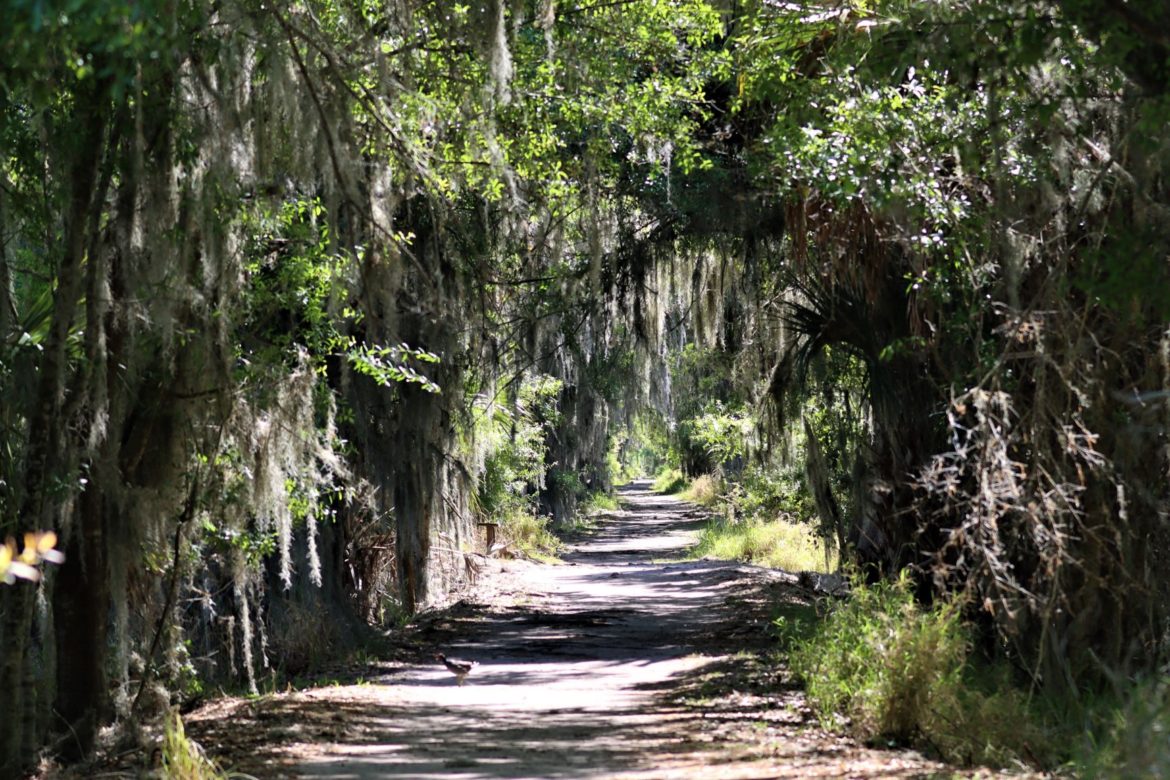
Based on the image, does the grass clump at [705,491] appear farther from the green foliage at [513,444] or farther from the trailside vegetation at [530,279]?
the trailside vegetation at [530,279]

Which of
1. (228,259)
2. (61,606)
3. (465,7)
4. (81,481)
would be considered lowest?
(61,606)

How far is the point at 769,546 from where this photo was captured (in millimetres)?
25922

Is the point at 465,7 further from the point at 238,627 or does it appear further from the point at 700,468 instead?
the point at 700,468

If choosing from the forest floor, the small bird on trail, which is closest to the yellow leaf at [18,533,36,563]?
the forest floor

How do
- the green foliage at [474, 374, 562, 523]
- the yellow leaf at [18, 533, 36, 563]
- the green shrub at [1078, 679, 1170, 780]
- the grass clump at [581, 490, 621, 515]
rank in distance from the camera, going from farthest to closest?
the grass clump at [581, 490, 621, 515], the green foliage at [474, 374, 562, 523], the green shrub at [1078, 679, 1170, 780], the yellow leaf at [18, 533, 36, 563]

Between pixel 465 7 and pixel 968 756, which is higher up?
pixel 465 7

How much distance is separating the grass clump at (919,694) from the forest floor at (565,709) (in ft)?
0.87

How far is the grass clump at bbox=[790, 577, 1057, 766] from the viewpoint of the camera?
25.0 feet

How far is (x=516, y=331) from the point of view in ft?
54.2

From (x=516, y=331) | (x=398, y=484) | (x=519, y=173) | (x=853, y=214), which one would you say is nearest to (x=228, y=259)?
(x=519, y=173)

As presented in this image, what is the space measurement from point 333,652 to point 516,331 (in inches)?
193

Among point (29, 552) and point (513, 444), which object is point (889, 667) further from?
point (513, 444)

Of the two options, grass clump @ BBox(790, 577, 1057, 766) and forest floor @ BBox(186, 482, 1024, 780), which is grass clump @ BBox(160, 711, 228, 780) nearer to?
forest floor @ BBox(186, 482, 1024, 780)

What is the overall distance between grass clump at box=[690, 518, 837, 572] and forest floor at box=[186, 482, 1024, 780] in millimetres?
5766
